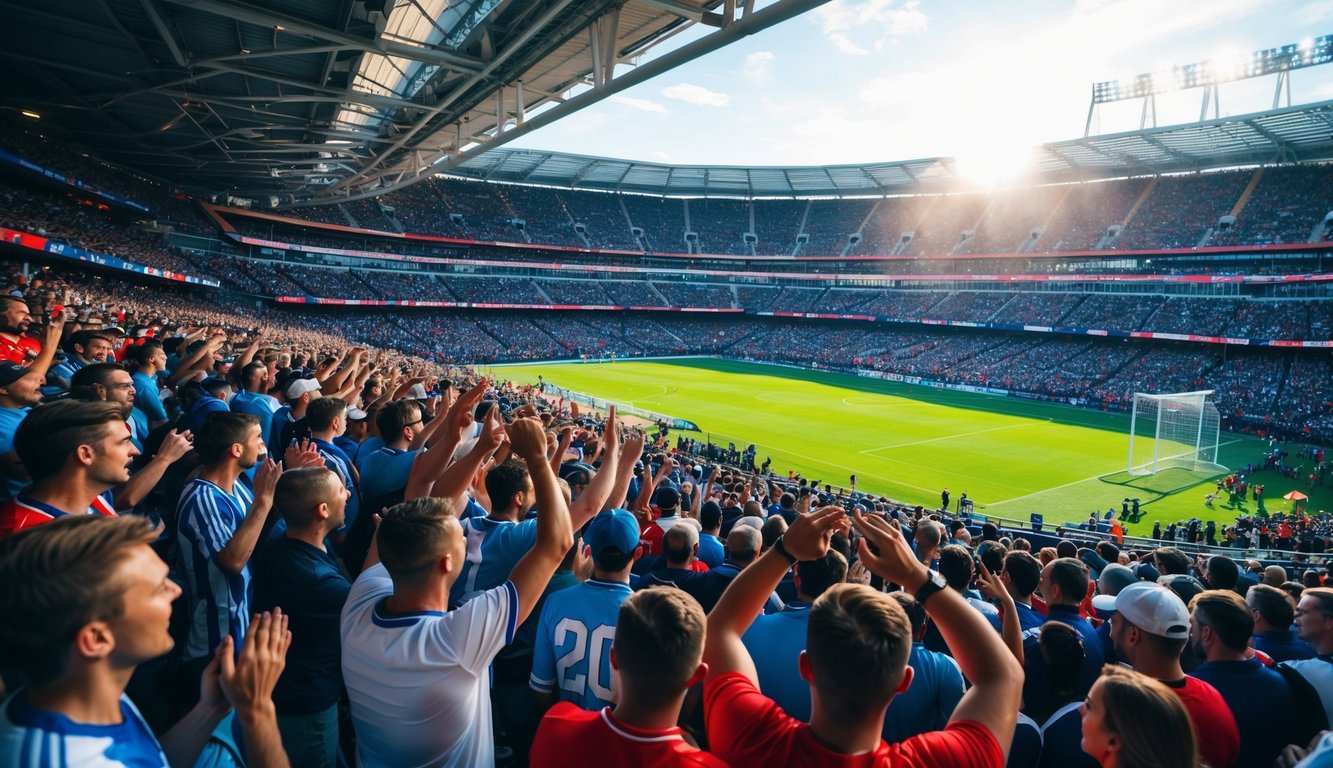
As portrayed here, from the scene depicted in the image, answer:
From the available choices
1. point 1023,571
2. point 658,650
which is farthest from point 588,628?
point 1023,571

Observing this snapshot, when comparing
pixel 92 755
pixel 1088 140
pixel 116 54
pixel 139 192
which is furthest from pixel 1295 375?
pixel 139 192

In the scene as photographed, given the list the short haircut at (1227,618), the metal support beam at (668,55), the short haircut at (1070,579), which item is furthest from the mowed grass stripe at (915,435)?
the short haircut at (1227,618)

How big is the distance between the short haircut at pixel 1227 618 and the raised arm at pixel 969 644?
2166mm

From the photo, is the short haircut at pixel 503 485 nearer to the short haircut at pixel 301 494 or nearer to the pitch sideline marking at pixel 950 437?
the short haircut at pixel 301 494

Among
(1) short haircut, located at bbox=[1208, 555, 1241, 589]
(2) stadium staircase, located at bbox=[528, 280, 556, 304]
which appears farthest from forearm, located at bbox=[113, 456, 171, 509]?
(2) stadium staircase, located at bbox=[528, 280, 556, 304]

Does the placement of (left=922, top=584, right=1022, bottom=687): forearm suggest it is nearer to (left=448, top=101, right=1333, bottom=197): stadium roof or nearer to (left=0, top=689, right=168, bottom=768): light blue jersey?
(left=0, top=689, right=168, bottom=768): light blue jersey

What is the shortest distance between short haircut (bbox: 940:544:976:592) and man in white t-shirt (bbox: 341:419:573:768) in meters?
3.21

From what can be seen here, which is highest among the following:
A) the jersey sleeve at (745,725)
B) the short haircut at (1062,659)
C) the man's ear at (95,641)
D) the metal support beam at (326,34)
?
the metal support beam at (326,34)

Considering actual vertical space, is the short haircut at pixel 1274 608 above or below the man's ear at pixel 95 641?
below

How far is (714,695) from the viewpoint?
7.09 ft

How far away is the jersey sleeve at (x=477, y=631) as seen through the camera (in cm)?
234

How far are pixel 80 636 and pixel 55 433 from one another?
2092mm

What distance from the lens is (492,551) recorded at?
12.8ft

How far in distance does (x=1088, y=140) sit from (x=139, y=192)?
63.1m
